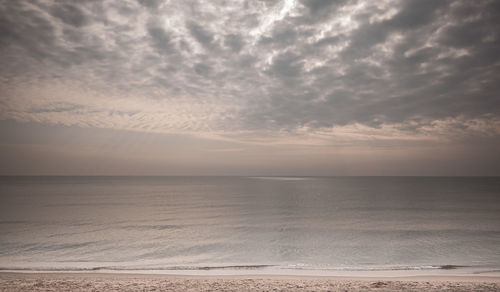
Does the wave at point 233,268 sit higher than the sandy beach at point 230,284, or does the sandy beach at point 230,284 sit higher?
the sandy beach at point 230,284

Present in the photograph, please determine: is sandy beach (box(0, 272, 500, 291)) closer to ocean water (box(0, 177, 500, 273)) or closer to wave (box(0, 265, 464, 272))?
wave (box(0, 265, 464, 272))

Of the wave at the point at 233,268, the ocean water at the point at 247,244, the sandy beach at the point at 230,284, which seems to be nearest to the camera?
the sandy beach at the point at 230,284

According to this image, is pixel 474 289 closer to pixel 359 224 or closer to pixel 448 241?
pixel 448 241

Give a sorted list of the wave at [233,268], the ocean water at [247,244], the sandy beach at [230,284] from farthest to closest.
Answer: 1. the ocean water at [247,244]
2. the wave at [233,268]
3. the sandy beach at [230,284]

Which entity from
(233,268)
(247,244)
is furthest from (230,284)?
(247,244)

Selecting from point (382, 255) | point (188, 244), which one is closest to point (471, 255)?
point (382, 255)

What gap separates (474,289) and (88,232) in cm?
3126

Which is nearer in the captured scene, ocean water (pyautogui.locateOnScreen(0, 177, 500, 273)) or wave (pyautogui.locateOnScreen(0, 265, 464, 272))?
wave (pyautogui.locateOnScreen(0, 265, 464, 272))

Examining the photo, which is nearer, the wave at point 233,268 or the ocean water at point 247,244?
the wave at point 233,268

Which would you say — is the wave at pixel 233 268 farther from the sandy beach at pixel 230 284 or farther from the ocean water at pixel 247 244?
the sandy beach at pixel 230 284

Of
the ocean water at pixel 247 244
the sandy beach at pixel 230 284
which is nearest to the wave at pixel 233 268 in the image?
the ocean water at pixel 247 244

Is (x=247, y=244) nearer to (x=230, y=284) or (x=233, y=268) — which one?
(x=233, y=268)

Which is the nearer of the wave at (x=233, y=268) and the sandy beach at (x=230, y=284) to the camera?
the sandy beach at (x=230, y=284)

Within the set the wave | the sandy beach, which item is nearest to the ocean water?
the wave
